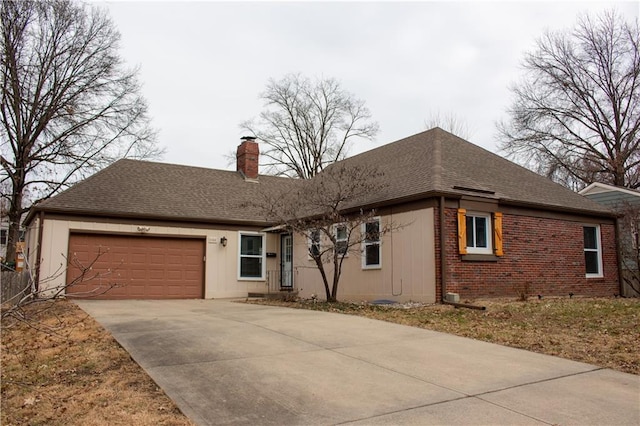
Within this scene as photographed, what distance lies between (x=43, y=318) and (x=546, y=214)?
43.9 feet

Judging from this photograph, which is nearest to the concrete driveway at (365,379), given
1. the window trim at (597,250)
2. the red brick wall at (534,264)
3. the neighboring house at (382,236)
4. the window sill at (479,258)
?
the red brick wall at (534,264)

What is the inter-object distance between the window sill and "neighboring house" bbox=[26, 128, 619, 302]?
1.3 inches

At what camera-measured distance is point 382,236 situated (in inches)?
567

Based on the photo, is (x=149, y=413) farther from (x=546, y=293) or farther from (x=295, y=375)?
(x=546, y=293)

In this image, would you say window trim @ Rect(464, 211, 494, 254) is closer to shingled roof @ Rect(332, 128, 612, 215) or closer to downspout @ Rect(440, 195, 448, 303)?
shingled roof @ Rect(332, 128, 612, 215)

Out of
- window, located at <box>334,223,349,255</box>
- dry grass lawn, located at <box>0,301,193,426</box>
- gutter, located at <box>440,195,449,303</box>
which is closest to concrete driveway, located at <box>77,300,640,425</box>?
dry grass lawn, located at <box>0,301,193,426</box>

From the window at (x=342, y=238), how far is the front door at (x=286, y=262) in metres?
4.03

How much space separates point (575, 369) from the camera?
650 cm

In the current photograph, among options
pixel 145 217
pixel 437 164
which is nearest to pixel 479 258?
pixel 437 164

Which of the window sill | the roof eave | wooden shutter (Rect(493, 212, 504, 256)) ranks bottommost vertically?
the window sill

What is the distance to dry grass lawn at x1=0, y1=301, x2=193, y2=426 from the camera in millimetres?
4602

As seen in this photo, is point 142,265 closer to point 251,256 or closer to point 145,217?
point 145,217

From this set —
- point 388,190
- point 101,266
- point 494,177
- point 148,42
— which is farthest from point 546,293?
point 101,266

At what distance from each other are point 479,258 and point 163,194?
11.6m
